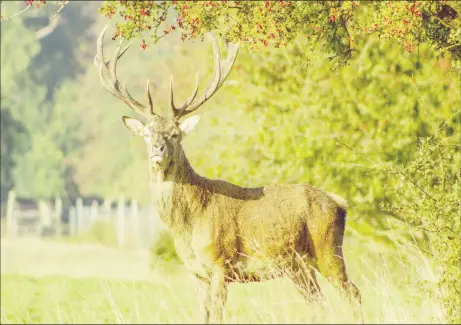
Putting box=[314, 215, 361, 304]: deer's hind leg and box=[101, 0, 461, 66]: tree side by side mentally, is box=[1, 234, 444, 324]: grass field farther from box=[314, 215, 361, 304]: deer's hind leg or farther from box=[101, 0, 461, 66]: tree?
box=[101, 0, 461, 66]: tree

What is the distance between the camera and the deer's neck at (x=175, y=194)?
9156 mm

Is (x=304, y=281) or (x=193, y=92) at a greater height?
(x=193, y=92)

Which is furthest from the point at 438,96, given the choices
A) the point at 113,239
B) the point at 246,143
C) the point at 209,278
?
the point at 113,239

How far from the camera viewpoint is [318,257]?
9719 millimetres

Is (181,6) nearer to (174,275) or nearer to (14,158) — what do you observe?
(174,275)

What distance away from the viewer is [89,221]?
1994 inches

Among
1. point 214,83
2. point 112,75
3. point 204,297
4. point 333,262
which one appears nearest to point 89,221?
point 112,75

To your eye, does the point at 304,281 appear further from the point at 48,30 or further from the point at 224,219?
the point at 48,30

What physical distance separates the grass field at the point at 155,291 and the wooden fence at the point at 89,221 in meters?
2.34

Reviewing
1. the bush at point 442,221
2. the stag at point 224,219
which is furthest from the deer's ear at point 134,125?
the bush at point 442,221

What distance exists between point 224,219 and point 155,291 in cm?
851

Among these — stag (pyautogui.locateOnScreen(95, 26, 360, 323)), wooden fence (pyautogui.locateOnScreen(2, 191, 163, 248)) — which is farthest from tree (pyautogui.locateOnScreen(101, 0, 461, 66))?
wooden fence (pyautogui.locateOnScreen(2, 191, 163, 248))

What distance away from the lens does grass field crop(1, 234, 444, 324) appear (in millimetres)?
8320

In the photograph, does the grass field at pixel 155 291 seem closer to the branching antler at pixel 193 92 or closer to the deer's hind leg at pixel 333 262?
the deer's hind leg at pixel 333 262
